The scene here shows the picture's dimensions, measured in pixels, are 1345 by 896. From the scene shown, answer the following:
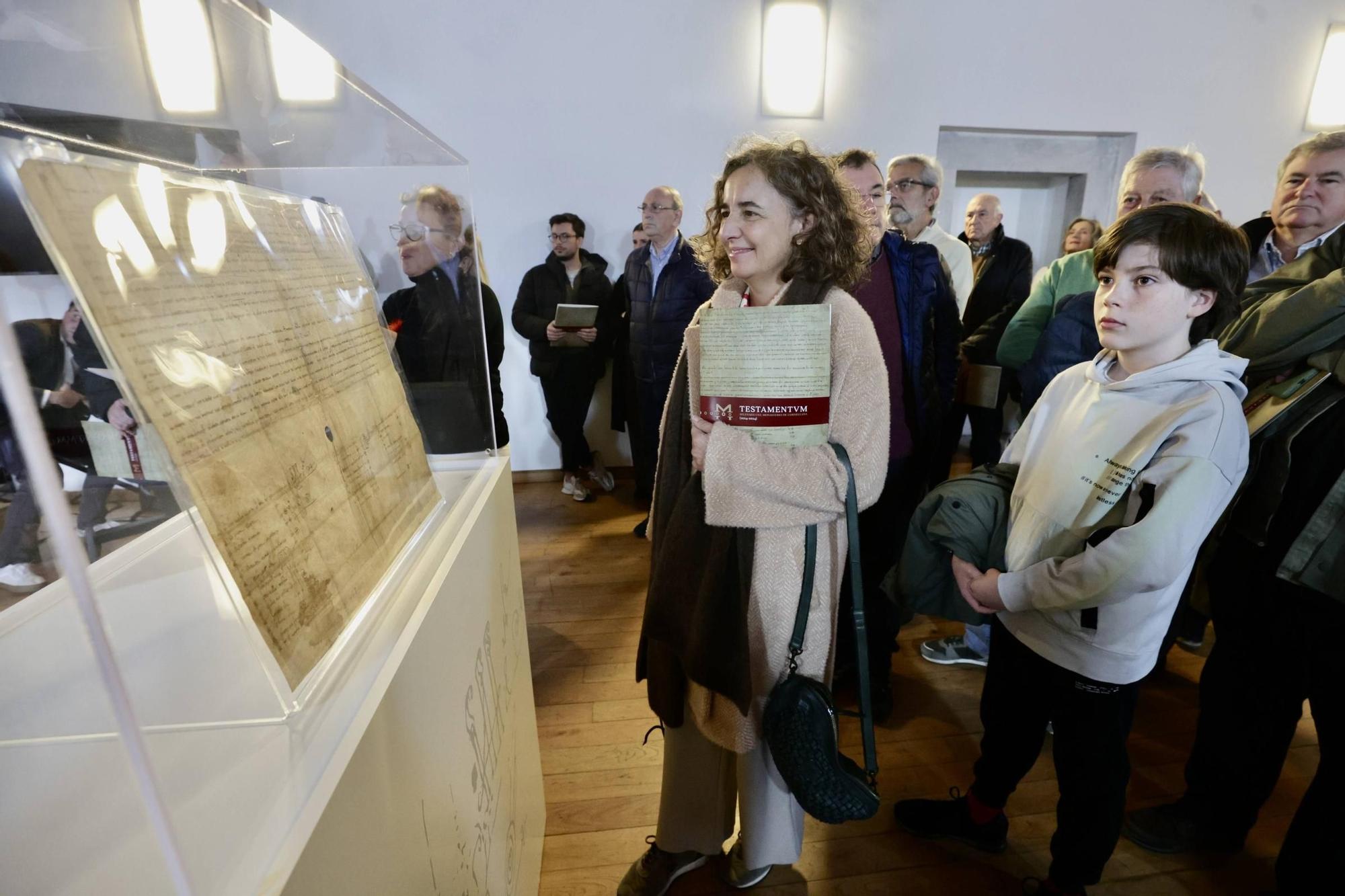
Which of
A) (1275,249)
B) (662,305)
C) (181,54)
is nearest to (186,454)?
(181,54)

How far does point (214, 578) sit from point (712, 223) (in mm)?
935

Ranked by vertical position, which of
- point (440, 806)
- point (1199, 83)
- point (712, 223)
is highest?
point (1199, 83)

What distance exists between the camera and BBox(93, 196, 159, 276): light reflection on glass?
387mm

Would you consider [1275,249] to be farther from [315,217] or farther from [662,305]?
[662,305]

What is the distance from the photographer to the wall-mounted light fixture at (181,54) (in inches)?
18.2

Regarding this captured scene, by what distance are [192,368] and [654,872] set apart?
4.31 feet

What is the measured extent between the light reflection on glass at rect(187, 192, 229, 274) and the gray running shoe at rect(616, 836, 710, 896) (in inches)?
52.0

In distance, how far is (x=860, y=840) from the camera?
145 cm

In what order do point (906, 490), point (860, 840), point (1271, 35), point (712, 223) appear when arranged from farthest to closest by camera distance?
point (1271, 35), point (906, 490), point (860, 840), point (712, 223)

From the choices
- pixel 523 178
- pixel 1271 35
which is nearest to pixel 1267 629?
pixel 523 178

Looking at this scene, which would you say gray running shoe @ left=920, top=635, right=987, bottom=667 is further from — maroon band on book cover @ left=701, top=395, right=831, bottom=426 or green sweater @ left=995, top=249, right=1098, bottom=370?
maroon band on book cover @ left=701, top=395, right=831, bottom=426

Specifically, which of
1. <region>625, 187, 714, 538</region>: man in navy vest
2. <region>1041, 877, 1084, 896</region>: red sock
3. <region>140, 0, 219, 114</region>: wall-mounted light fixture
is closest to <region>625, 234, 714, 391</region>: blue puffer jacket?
<region>625, 187, 714, 538</region>: man in navy vest

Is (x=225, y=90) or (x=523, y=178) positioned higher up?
(x=523, y=178)

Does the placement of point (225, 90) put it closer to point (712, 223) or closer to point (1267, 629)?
point (712, 223)
